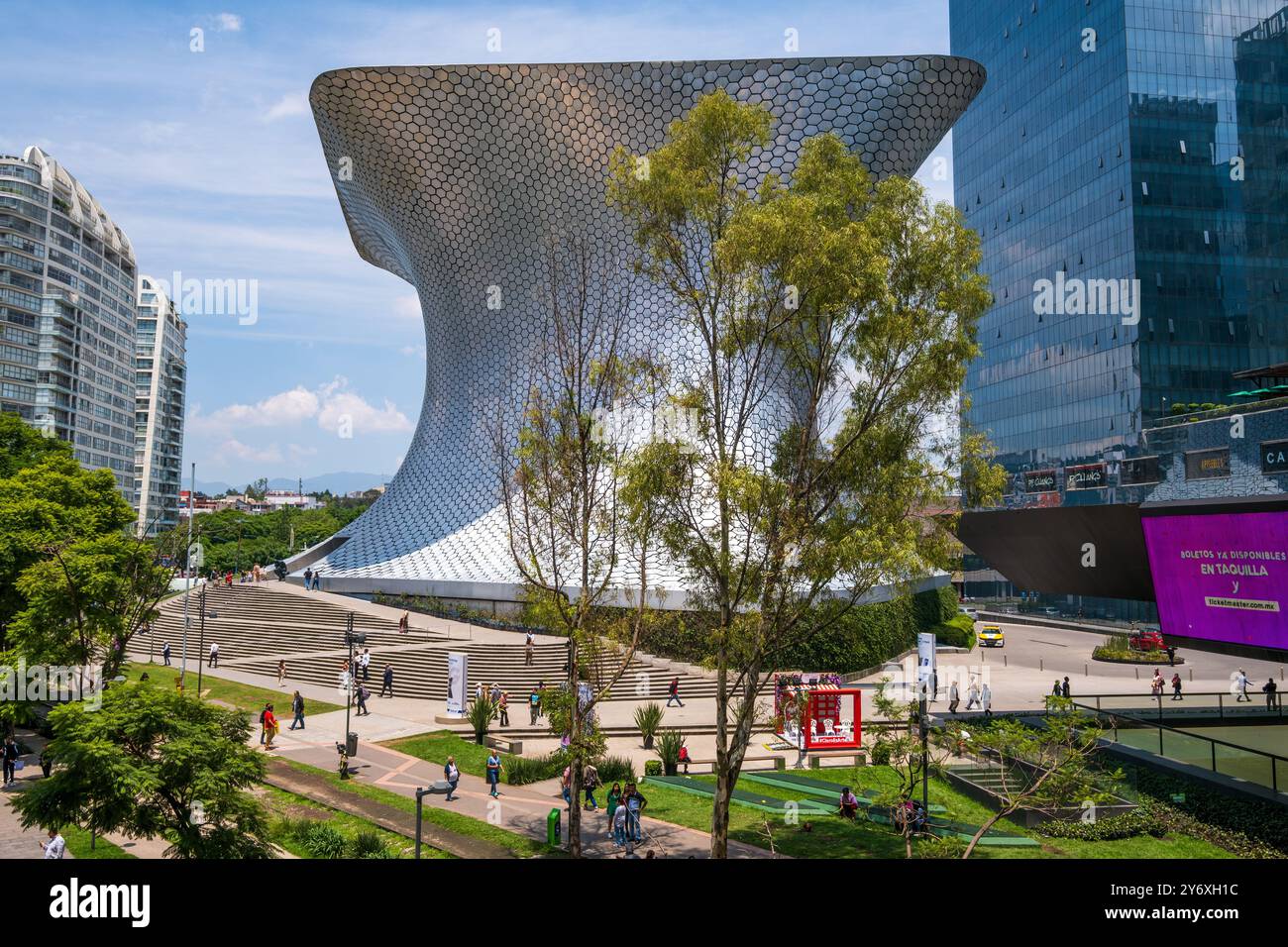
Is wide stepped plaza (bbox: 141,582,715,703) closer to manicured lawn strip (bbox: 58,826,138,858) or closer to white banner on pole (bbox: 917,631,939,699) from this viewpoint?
white banner on pole (bbox: 917,631,939,699)

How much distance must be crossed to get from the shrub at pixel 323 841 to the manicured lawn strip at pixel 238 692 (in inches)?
389

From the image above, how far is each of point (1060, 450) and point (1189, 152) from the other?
2087 centimetres

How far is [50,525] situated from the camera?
21.7 meters

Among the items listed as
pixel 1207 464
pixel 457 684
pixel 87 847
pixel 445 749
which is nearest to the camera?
pixel 87 847

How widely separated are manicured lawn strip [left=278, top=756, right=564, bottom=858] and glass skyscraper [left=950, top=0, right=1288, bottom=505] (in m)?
48.8

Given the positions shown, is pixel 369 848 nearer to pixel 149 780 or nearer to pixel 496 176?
pixel 149 780

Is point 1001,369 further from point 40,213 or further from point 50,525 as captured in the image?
point 40,213

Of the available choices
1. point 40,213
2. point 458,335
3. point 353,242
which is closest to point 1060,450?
point 458,335

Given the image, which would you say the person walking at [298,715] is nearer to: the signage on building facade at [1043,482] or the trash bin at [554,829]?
the trash bin at [554,829]

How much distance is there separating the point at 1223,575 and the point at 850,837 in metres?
7.50

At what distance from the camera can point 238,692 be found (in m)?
27.0

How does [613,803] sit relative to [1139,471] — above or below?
below

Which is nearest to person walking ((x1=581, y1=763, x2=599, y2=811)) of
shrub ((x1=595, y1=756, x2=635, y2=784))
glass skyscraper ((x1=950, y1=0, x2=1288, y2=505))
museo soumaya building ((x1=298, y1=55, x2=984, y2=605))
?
shrub ((x1=595, y1=756, x2=635, y2=784))

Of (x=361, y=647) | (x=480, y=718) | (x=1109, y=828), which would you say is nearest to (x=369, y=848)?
(x=480, y=718)
